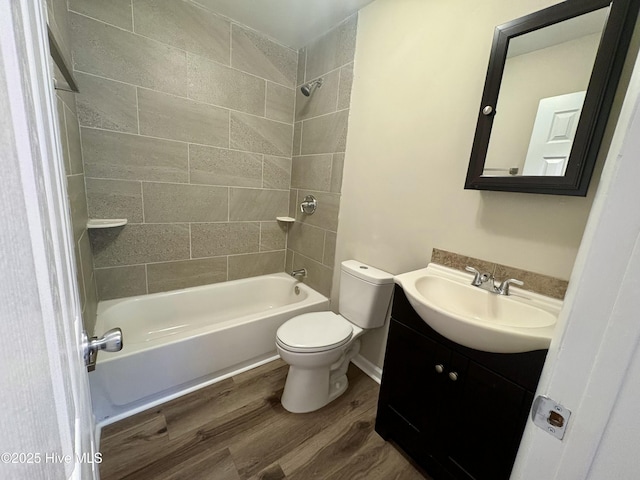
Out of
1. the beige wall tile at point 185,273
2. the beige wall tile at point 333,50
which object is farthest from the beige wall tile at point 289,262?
the beige wall tile at point 333,50

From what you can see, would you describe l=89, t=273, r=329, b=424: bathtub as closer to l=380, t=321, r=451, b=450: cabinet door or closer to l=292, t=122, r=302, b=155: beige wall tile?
l=380, t=321, r=451, b=450: cabinet door

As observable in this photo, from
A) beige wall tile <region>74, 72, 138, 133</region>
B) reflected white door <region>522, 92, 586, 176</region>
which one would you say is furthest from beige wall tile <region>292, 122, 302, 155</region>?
reflected white door <region>522, 92, 586, 176</region>

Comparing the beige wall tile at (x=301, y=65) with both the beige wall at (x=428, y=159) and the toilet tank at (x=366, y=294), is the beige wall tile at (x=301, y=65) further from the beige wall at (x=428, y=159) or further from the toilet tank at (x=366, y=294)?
the toilet tank at (x=366, y=294)

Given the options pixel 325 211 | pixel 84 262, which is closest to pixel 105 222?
pixel 84 262

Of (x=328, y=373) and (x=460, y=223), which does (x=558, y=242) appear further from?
(x=328, y=373)

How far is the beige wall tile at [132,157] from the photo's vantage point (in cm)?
158

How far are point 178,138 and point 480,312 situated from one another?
2.09 m

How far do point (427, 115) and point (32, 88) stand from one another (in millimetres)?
1477

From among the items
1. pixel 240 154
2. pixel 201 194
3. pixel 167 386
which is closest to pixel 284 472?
pixel 167 386

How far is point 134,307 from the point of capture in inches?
72.1

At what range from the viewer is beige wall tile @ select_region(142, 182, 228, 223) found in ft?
5.92

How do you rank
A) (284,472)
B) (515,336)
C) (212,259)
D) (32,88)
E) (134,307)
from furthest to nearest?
1. (212,259)
2. (134,307)
3. (284,472)
4. (515,336)
5. (32,88)

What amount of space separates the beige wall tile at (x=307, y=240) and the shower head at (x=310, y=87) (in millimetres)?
1033

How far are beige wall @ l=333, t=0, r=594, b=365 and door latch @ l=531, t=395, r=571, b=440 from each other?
2.69 ft
